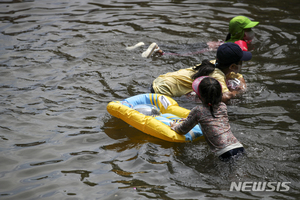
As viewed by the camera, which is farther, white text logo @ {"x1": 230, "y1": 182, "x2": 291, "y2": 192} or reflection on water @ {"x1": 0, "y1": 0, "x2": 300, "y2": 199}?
reflection on water @ {"x1": 0, "y1": 0, "x2": 300, "y2": 199}

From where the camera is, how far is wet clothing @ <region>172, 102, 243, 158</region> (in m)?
3.58

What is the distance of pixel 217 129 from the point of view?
3611mm

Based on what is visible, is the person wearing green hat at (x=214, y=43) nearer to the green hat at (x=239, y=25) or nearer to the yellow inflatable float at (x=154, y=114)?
the green hat at (x=239, y=25)

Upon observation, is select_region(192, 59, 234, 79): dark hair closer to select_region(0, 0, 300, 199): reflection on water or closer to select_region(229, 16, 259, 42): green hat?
select_region(0, 0, 300, 199): reflection on water

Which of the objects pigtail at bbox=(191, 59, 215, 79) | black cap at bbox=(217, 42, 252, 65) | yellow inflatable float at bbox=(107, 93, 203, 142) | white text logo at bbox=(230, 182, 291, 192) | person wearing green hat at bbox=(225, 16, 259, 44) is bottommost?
white text logo at bbox=(230, 182, 291, 192)

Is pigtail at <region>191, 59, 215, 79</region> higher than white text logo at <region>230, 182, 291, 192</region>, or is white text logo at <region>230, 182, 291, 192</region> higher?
pigtail at <region>191, 59, 215, 79</region>

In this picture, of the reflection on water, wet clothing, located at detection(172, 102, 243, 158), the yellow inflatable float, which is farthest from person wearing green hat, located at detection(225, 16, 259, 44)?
wet clothing, located at detection(172, 102, 243, 158)

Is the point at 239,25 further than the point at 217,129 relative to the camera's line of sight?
Yes

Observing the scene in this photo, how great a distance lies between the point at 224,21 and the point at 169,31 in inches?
71.6

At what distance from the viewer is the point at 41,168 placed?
373 centimetres

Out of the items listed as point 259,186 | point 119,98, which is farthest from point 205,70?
point 259,186

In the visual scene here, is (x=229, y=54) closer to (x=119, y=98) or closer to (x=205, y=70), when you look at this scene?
(x=205, y=70)

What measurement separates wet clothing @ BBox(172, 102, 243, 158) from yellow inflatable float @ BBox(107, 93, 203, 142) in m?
0.44

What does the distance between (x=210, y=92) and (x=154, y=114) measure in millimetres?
1400
